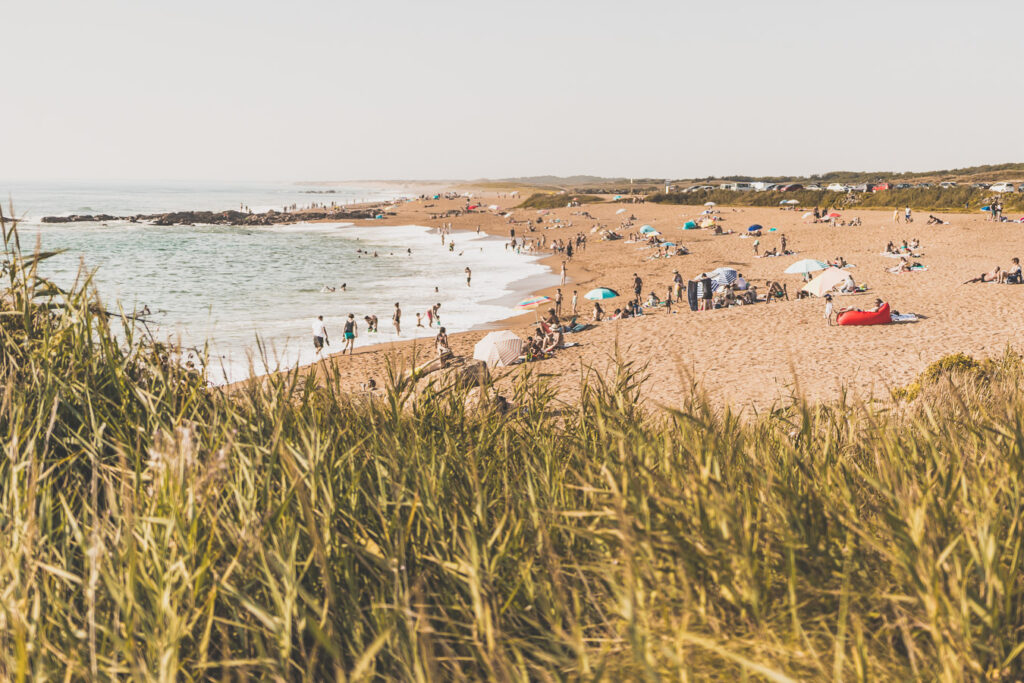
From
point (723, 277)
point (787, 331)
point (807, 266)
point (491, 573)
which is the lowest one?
point (787, 331)

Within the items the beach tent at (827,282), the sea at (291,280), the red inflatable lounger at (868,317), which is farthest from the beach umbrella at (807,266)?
the sea at (291,280)

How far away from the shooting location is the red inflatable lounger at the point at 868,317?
1781cm

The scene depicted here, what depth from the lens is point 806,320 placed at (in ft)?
62.7

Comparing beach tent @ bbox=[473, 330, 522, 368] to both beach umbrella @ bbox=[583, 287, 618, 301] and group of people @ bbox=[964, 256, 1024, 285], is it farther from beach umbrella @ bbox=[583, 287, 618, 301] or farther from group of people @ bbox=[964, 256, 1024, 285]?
group of people @ bbox=[964, 256, 1024, 285]

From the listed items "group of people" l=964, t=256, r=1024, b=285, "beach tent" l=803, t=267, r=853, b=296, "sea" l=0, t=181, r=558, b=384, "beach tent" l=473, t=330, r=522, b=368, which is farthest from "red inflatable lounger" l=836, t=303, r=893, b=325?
"sea" l=0, t=181, r=558, b=384

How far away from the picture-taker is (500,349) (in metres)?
17.0

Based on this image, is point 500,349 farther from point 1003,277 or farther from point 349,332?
point 1003,277

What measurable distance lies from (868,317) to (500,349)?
10336 millimetres

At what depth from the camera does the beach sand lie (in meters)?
12.8

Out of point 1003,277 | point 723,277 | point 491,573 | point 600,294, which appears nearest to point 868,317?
point 723,277

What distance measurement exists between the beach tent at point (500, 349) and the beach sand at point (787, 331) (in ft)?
2.70

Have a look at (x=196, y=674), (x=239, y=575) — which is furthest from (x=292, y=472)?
(x=196, y=674)

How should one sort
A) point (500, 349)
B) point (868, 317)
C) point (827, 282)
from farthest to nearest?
point (827, 282)
point (868, 317)
point (500, 349)

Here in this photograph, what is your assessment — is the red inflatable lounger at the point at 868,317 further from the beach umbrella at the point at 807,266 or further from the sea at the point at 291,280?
the sea at the point at 291,280
